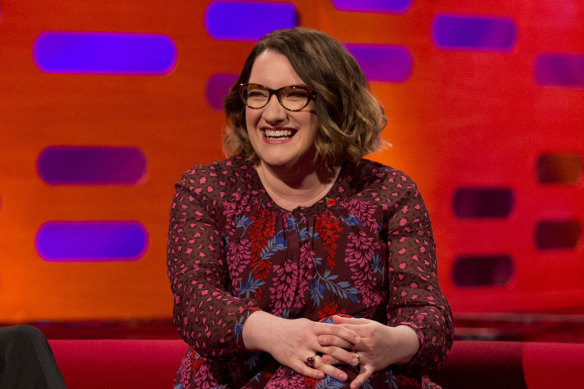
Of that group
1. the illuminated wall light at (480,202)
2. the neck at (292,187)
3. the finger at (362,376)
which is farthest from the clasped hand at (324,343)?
the illuminated wall light at (480,202)

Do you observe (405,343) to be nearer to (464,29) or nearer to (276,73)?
(276,73)

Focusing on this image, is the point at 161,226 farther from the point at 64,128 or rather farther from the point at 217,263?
the point at 217,263

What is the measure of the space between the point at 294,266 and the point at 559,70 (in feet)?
4.60

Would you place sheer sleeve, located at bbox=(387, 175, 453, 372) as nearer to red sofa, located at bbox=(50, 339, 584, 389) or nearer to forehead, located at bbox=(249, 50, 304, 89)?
forehead, located at bbox=(249, 50, 304, 89)

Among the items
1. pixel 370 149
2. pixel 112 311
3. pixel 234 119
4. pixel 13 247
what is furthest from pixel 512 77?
pixel 13 247

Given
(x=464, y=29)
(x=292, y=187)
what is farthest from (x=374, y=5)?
(x=292, y=187)

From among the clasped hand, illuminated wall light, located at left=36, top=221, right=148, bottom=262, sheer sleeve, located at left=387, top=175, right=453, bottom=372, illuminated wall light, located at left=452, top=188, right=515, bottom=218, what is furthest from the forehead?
illuminated wall light, located at left=452, top=188, right=515, bottom=218

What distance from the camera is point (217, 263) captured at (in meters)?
1.28

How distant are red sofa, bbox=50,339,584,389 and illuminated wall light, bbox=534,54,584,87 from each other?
2.94 ft

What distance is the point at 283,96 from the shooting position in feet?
4.30

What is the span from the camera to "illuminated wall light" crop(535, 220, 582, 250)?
7.22 ft

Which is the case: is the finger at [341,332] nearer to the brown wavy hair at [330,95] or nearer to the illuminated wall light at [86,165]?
the brown wavy hair at [330,95]

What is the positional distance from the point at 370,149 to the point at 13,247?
3.91 feet

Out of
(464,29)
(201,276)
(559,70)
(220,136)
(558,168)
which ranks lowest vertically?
(201,276)
